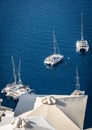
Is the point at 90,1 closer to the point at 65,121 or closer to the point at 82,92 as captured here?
the point at 82,92

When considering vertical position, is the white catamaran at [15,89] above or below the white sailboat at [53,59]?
below

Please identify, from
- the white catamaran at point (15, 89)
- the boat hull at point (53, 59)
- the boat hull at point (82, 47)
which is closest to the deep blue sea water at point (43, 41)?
the boat hull at point (82, 47)

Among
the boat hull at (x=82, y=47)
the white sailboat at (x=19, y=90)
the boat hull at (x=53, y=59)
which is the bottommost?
the white sailboat at (x=19, y=90)

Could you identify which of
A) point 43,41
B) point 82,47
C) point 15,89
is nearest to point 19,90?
point 15,89

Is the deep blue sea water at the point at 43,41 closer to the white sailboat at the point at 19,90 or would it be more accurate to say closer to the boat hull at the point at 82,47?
the boat hull at the point at 82,47

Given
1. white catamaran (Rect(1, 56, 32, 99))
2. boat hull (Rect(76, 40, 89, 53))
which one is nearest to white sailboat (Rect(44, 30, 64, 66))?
boat hull (Rect(76, 40, 89, 53))

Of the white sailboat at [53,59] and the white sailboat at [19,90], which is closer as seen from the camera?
the white sailboat at [19,90]

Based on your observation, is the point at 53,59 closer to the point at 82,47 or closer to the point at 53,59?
the point at 53,59

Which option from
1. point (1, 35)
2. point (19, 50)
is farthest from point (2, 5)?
point (19, 50)
